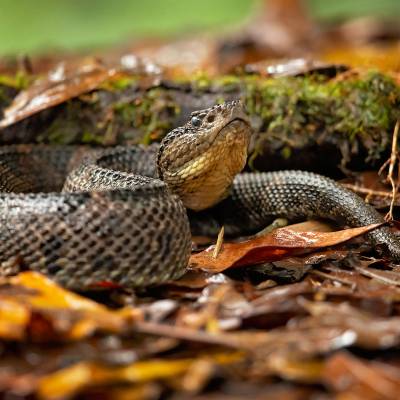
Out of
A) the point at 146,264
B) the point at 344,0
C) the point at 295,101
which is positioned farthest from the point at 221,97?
the point at 344,0

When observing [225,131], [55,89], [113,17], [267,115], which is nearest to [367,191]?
[267,115]

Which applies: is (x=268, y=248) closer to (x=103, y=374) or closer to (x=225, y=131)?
(x=225, y=131)

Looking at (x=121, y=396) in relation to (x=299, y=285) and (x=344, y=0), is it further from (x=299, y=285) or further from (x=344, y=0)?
(x=344, y=0)

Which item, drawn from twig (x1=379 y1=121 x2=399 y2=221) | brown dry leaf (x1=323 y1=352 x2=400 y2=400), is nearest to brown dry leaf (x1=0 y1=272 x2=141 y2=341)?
brown dry leaf (x1=323 y1=352 x2=400 y2=400)

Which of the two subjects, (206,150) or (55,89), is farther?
(55,89)

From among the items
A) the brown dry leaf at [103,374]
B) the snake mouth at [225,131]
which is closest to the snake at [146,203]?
the snake mouth at [225,131]

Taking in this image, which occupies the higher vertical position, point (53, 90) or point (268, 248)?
point (53, 90)

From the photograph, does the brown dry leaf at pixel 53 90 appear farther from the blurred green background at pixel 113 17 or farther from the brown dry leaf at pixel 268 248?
the blurred green background at pixel 113 17

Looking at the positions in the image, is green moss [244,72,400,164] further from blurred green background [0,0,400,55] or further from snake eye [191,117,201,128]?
blurred green background [0,0,400,55]
